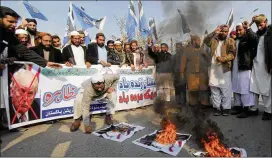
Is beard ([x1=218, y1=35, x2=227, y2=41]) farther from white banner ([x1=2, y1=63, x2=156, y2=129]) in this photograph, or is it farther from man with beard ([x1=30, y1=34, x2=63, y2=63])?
man with beard ([x1=30, y1=34, x2=63, y2=63])

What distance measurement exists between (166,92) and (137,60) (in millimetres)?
1395

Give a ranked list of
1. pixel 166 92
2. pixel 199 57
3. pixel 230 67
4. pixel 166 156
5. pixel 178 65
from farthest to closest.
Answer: pixel 166 92 < pixel 178 65 < pixel 199 57 < pixel 230 67 < pixel 166 156

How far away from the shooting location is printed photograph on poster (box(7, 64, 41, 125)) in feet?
15.0

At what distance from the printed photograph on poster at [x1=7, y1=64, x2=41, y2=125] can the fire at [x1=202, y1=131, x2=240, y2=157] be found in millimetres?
3609

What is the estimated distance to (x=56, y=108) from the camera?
5363 mm

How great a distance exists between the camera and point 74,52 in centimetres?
583

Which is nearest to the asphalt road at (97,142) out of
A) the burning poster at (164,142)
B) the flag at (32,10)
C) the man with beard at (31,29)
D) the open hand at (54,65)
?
the burning poster at (164,142)

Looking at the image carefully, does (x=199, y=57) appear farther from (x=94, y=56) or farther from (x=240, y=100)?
(x=94, y=56)

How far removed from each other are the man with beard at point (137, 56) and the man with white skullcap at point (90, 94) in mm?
2152

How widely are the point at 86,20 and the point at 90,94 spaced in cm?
605

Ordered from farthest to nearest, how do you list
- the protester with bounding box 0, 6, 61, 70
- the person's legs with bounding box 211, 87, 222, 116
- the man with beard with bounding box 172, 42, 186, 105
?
the man with beard with bounding box 172, 42, 186, 105
the person's legs with bounding box 211, 87, 222, 116
the protester with bounding box 0, 6, 61, 70

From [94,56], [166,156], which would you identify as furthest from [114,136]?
[94,56]

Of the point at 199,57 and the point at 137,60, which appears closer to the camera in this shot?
the point at 199,57

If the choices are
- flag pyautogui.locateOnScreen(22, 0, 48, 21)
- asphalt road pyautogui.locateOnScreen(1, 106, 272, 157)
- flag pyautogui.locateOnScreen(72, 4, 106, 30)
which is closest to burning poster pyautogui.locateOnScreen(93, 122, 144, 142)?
asphalt road pyautogui.locateOnScreen(1, 106, 272, 157)
